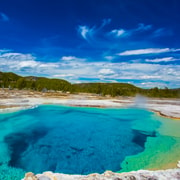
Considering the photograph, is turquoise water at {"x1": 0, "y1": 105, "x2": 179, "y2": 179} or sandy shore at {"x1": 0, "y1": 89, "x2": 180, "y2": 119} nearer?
turquoise water at {"x1": 0, "y1": 105, "x2": 179, "y2": 179}

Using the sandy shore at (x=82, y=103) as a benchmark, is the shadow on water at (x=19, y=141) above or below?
below

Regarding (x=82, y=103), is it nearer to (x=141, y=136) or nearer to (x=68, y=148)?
(x=141, y=136)

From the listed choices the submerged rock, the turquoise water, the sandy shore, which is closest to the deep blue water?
the turquoise water

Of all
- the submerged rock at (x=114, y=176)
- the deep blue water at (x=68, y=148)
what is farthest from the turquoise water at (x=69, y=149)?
the submerged rock at (x=114, y=176)

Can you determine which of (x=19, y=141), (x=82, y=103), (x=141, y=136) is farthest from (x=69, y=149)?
(x=82, y=103)

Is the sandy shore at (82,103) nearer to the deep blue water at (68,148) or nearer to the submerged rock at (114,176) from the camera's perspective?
the deep blue water at (68,148)

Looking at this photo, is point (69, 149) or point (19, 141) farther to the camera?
point (19, 141)

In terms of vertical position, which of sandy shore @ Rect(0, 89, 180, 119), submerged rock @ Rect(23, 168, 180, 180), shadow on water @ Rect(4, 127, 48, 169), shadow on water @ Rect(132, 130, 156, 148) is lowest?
shadow on water @ Rect(4, 127, 48, 169)

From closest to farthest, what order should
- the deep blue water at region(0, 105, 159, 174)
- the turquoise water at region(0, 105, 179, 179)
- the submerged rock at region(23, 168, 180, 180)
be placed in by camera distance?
the submerged rock at region(23, 168, 180, 180)
the turquoise water at region(0, 105, 179, 179)
the deep blue water at region(0, 105, 159, 174)

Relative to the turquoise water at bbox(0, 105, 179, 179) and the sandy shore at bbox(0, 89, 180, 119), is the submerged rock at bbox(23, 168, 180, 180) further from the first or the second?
the sandy shore at bbox(0, 89, 180, 119)

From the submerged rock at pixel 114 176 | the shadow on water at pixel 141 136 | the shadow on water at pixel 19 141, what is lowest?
the shadow on water at pixel 19 141

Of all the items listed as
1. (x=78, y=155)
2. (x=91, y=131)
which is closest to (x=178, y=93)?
(x=91, y=131)

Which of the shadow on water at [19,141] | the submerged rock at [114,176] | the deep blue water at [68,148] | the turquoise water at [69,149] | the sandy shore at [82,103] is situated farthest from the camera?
the sandy shore at [82,103]

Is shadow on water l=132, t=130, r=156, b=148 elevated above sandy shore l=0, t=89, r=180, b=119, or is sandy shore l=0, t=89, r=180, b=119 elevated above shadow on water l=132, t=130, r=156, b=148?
sandy shore l=0, t=89, r=180, b=119
